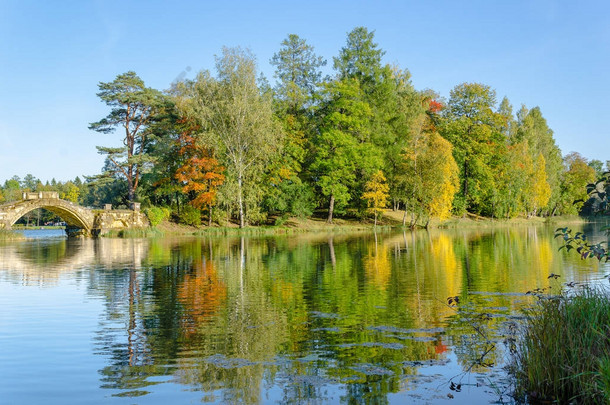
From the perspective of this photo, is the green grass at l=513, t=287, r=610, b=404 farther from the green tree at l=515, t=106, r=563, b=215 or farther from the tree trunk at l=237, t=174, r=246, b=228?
the green tree at l=515, t=106, r=563, b=215

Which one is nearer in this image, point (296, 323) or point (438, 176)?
point (296, 323)

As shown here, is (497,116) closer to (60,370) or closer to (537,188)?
(537,188)

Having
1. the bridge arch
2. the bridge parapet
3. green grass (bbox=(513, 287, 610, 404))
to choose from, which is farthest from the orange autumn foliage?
green grass (bbox=(513, 287, 610, 404))

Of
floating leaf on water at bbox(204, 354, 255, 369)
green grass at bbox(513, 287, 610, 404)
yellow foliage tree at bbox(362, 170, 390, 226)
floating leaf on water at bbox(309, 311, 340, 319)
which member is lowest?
floating leaf on water at bbox(204, 354, 255, 369)

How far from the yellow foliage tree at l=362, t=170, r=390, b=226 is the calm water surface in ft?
134

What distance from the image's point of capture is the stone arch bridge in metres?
50.6

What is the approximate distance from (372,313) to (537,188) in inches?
3114

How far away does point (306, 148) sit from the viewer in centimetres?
6981

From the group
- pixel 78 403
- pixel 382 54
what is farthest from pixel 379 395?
pixel 382 54

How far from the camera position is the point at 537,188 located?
274 ft

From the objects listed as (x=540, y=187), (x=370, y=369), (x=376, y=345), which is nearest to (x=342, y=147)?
(x=540, y=187)

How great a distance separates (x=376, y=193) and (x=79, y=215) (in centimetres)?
3422

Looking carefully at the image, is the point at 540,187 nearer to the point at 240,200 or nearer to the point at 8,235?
the point at 240,200

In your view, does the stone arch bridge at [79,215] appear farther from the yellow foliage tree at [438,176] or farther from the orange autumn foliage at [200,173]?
the yellow foliage tree at [438,176]
